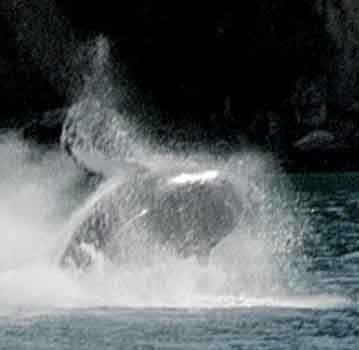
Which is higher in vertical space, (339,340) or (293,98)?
(293,98)

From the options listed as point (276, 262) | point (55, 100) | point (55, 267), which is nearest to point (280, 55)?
point (55, 100)

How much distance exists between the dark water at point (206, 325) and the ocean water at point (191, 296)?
0.01 metres

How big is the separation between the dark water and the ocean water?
0.04 ft

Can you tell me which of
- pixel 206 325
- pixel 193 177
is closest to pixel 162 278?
pixel 193 177

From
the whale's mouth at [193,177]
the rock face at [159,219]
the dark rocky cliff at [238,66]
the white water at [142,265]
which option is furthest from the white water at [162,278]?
the dark rocky cliff at [238,66]

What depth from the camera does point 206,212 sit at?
952 inches

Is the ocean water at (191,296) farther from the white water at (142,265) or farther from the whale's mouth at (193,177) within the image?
the whale's mouth at (193,177)

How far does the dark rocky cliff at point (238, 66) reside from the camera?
242 ft

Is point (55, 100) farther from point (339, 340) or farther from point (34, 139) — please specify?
point (339, 340)

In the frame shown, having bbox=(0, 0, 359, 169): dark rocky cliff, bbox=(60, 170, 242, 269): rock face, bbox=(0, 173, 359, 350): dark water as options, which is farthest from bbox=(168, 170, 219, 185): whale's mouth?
bbox=(0, 0, 359, 169): dark rocky cliff

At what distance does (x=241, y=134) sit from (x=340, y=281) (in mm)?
47554

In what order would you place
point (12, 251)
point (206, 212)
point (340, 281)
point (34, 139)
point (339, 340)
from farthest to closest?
1. point (34, 139)
2. point (12, 251)
3. point (340, 281)
4. point (206, 212)
5. point (339, 340)

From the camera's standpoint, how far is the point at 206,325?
2173cm

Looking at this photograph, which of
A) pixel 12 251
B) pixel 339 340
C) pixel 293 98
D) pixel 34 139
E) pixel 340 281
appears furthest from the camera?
pixel 293 98
